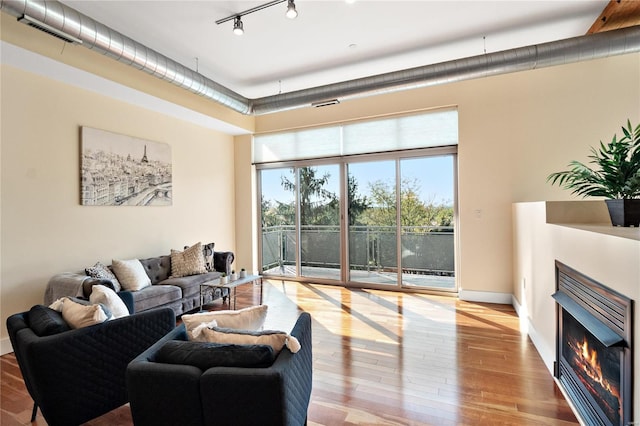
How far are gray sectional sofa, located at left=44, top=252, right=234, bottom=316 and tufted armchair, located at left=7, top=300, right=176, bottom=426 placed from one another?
1.28 metres

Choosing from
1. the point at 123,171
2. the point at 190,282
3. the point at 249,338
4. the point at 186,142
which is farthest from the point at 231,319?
the point at 186,142

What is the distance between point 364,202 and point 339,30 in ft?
9.59

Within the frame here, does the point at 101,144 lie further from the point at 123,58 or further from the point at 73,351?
the point at 73,351

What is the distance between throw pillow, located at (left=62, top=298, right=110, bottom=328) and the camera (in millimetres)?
2082

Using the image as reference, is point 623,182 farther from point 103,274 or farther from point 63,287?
point 63,287

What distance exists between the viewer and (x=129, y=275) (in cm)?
392

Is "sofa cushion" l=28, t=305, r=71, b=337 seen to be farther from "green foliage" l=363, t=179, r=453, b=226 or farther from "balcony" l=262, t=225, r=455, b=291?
"green foliage" l=363, t=179, r=453, b=226

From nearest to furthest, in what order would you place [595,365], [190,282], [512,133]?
[595,365] → [190,282] → [512,133]

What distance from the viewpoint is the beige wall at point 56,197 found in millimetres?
3348

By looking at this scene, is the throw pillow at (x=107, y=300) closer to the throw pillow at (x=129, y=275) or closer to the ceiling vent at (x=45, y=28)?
the throw pillow at (x=129, y=275)

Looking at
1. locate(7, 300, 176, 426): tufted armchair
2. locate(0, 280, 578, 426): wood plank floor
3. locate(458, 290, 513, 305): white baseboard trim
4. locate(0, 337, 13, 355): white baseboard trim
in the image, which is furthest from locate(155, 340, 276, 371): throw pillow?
locate(458, 290, 513, 305): white baseboard trim

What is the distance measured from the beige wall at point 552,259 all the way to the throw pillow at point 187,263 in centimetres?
426


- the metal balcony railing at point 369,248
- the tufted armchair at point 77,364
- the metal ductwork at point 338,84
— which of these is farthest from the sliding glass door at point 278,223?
the tufted armchair at point 77,364

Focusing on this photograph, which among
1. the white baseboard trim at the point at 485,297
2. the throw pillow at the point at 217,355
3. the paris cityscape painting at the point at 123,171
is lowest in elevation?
the white baseboard trim at the point at 485,297
